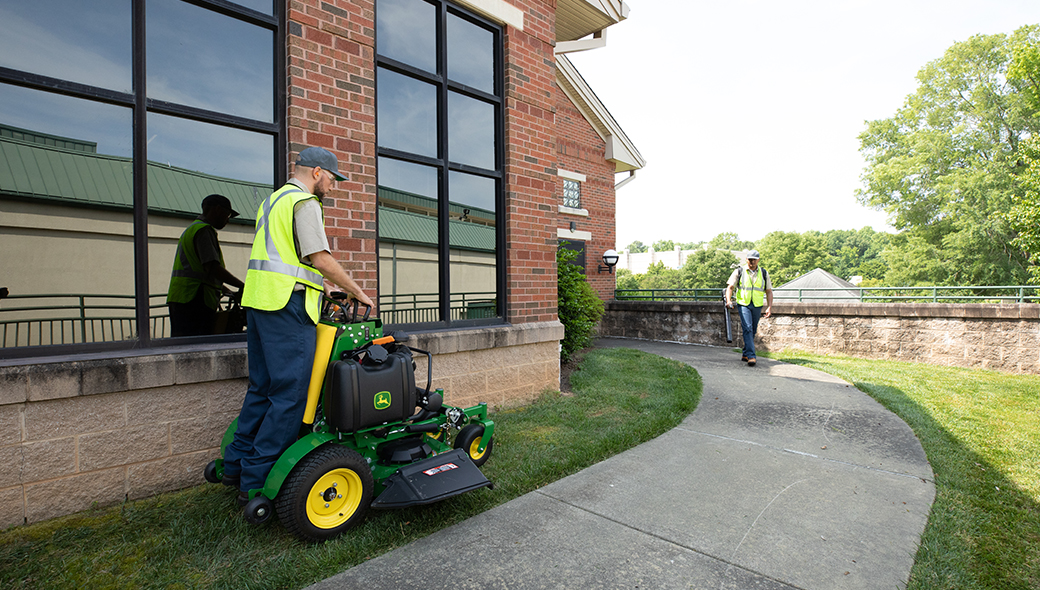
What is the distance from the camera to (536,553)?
8.32 feet

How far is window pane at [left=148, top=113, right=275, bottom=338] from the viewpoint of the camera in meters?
3.48

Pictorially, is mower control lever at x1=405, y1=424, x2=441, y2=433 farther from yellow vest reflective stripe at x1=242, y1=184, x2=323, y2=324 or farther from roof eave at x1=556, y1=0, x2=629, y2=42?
roof eave at x1=556, y1=0, x2=629, y2=42

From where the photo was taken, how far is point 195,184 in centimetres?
373

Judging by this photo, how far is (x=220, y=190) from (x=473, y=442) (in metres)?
2.64

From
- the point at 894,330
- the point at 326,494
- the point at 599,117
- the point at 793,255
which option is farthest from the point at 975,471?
the point at 793,255

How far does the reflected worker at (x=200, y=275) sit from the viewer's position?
11.7 ft

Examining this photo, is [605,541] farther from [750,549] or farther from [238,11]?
[238,11]

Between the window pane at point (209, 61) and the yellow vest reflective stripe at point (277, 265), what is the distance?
1.52 metres

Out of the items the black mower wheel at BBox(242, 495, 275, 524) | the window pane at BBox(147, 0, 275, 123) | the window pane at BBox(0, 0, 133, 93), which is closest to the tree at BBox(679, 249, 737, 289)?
the window pane at BBox(147, 0, 275, 123)

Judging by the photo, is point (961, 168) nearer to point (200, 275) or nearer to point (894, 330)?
point (894, 330)

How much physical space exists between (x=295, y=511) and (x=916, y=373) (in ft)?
28.8

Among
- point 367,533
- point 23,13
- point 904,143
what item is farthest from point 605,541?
point 904,143

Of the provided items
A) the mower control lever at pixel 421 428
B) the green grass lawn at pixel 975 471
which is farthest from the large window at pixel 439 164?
the green grass lawn at pixel 975 471

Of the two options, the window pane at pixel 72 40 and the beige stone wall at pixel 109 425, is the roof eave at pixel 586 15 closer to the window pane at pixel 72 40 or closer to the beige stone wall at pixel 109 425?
the window pane at pixel 72 40
